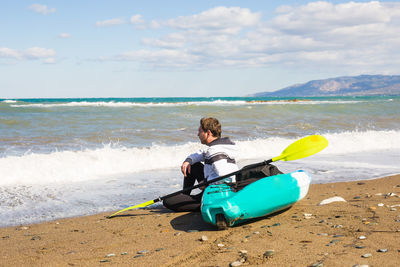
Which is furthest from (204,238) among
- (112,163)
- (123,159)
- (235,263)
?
(123,159)

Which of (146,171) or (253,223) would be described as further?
(146,171)

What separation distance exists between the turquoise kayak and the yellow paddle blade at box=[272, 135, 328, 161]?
507 mm

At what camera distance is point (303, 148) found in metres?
4.95

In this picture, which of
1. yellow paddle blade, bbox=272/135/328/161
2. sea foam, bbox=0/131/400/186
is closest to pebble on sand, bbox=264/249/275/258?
yellow paddle blade, bbox=272/135/328/161

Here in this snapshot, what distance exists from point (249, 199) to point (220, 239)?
21.4 inches

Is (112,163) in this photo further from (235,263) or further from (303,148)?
(235,263)

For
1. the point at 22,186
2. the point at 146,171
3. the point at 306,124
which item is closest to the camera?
the point at 22,186

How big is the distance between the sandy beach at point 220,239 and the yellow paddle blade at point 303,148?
59 centimetres

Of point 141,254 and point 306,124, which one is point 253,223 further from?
point 306,124

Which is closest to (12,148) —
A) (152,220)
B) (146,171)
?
(146,171)

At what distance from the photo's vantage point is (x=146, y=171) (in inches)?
328

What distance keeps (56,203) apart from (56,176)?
2.06m

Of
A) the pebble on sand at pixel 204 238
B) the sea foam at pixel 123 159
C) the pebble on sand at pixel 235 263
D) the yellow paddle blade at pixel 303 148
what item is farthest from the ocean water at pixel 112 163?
the pebble on sand at pixel 235 263

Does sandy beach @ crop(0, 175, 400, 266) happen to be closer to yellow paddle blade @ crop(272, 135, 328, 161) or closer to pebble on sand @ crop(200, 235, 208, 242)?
pebble on sand @ crop(200, 235, 208, 242)
